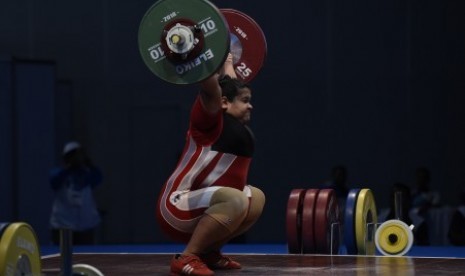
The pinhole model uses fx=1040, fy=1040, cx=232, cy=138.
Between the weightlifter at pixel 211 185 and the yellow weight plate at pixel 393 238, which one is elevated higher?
the weightlifter at pixel 211 185

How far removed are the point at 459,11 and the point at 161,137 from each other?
3.90m

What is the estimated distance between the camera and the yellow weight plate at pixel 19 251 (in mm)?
4391

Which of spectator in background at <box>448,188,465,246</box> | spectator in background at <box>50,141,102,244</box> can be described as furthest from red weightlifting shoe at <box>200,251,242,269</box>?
spectator in background at <box>50,141,102,244</box>

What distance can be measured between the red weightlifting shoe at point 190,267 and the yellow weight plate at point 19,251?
28.9 inches

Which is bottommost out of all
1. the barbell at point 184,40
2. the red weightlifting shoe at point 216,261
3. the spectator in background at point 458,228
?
the spectator in background at point 458,228

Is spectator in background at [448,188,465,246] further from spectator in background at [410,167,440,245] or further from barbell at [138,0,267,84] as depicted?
barbell at [138,0,267,84]

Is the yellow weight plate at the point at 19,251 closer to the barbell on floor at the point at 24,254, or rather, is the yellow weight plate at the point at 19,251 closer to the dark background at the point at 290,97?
the barbell on floor at the point at 24,254

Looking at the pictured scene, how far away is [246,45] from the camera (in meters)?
6.55

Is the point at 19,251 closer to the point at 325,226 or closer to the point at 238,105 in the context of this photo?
the point at 238,105

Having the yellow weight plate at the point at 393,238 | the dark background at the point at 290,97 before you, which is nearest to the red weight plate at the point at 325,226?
the yellow weight plate at the point at 393,238

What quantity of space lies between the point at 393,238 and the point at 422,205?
121 inches

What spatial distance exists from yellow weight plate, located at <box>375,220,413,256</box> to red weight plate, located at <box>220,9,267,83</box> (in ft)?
5.09

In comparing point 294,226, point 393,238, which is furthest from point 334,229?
point 393,238

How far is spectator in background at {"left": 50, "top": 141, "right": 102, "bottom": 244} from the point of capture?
10250 mm
